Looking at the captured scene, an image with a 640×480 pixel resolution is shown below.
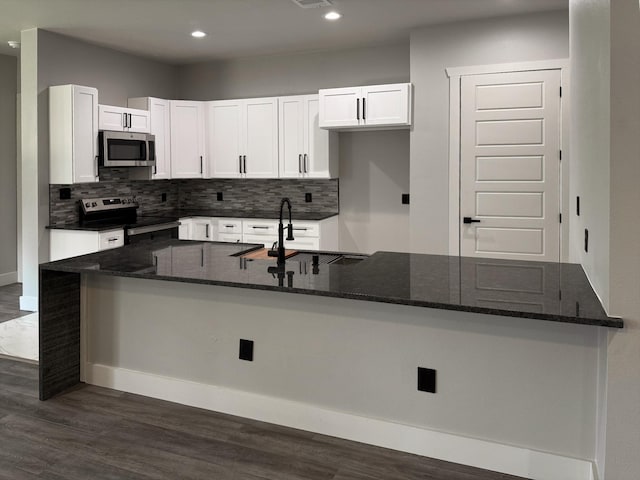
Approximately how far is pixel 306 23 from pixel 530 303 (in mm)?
3674

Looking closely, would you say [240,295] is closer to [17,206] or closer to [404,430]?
[404,430]

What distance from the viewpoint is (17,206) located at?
21.6 ft

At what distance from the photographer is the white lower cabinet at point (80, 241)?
196 inches

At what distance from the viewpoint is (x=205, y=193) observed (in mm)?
6887

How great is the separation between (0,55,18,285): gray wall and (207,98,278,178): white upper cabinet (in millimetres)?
2371

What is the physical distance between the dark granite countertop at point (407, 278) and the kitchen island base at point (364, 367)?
0.47ft

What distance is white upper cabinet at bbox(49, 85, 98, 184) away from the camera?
502 cm

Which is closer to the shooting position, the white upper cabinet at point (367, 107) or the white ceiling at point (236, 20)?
the white ceiling at point (236, 20)

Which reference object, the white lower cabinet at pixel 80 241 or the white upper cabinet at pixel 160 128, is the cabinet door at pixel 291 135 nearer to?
the white upper cabinet at pixel 160 128

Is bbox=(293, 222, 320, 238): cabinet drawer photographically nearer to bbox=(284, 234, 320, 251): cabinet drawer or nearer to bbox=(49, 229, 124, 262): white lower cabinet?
bbox=(284, 234, 320, 251): cabinet drawer

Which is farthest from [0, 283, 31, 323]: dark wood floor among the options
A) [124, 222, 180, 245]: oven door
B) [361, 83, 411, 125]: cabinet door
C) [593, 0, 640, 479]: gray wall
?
[593, 0, 640, 479]: gray wall

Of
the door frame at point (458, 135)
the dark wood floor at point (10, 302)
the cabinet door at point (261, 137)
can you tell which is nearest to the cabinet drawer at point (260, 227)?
the cabinet door at point (261, 137)

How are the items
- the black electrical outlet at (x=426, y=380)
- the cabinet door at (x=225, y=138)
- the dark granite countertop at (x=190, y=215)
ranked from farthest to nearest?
1. the cabinet door at (x=225, y=138)
2. the dark granite countertop at (x=190, y=215)
3. the black electrical outlet at (x=426, y=380)

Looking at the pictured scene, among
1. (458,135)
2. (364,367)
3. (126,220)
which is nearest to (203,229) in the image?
(126,220)
